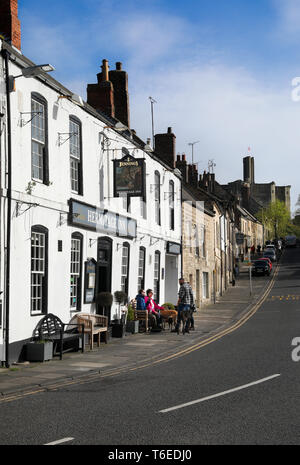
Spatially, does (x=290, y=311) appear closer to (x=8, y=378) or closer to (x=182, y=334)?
(x=182, y=334)

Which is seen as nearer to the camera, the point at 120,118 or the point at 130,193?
the point at 130,193

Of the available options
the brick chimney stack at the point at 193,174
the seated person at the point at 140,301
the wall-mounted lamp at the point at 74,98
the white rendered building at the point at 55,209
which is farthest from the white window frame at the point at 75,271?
the brick chimney stack at the point at 193,174

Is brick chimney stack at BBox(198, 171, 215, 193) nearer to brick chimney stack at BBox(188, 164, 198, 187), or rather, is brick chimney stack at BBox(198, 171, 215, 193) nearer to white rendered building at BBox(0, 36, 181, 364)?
brick chimney stack at BBox(188, 164, 198, 187)

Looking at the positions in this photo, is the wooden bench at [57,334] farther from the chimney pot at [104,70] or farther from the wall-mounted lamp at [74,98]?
the chimney pot at [104,70]

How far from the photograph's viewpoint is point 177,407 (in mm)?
8016

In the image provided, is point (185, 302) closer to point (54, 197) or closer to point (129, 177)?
point (129, 177)

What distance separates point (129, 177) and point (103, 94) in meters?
6.03

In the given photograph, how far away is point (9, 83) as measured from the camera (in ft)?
43.5

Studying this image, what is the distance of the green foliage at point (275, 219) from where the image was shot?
12465cm

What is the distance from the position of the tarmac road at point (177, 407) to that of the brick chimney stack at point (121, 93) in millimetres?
14380

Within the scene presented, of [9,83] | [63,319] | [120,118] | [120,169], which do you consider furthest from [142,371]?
[120,118]

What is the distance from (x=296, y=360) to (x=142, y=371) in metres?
3.58

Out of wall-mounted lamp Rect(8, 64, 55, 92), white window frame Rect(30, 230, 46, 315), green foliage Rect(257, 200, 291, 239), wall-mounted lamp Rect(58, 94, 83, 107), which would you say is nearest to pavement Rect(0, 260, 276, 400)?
white window frame Rect(30, 230, 46, 315)
